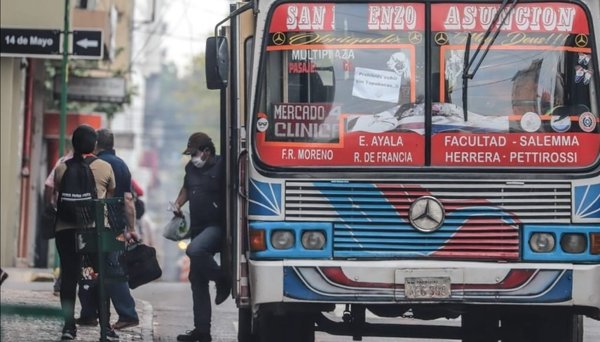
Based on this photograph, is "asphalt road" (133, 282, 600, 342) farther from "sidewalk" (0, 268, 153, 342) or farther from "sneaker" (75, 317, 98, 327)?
"sneaker" (75, 317, 98, 327)

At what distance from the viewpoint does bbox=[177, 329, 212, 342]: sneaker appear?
42.2 ft

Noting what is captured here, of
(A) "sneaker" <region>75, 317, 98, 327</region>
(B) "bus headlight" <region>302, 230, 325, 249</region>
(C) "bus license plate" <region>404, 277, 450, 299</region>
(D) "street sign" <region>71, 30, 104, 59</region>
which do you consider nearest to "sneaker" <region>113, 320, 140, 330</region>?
(A) "sneaker" <region>75, 317, 98, 327</region>

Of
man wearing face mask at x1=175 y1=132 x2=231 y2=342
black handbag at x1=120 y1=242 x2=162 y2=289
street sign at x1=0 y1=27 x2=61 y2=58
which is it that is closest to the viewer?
black handbag at x1=120 y1=242 x2=162 y2=289

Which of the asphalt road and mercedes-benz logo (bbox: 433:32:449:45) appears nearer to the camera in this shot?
mercedes-benz logo (bbox: 433:32:449:45)

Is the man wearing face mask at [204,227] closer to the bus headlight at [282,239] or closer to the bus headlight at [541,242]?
the bus headlight at [282,239]

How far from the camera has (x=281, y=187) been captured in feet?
34.1

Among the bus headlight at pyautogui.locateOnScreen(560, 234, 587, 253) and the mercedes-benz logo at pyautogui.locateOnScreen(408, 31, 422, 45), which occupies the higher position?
the mercedes-benz logo at pyautogui.locateOnScreen(408, 31, 422, 45)

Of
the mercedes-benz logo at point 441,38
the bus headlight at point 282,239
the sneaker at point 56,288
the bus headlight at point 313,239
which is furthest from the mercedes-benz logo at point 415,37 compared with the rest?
the sneaker at point 56,288

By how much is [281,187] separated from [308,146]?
0.35 metres

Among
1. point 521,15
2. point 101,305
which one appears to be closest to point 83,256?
point 101,305

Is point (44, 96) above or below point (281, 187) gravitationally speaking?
above

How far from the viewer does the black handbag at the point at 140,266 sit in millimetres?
12672

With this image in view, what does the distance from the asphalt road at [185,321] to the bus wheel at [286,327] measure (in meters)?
2.14

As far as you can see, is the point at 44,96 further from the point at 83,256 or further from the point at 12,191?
the point at 83,256
